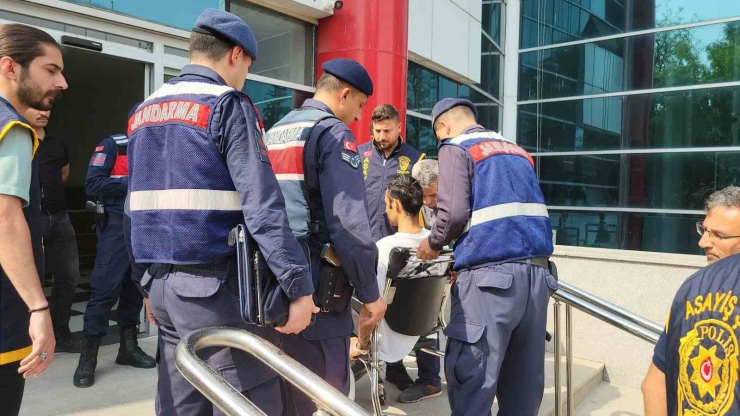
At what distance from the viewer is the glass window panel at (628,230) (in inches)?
448

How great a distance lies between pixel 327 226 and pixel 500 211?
0.92 m

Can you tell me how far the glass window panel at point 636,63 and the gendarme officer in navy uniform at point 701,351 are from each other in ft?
38.3

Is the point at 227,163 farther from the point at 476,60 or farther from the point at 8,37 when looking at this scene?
the point at 476,60

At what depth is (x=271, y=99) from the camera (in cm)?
639

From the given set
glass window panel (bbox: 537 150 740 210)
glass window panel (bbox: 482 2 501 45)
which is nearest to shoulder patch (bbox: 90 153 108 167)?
glass window panel (bbox: 482 2 501 45)

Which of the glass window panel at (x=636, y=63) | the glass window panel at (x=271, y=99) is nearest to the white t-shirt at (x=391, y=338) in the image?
the glass window panel at (x=271, y=99)

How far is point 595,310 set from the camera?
295cm

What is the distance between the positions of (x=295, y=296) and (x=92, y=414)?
202cm

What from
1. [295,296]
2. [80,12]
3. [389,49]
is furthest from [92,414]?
[389,49]

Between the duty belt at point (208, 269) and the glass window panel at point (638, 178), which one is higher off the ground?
the glass window panel at point (638, 178)

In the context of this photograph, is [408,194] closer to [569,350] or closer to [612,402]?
[569,350]

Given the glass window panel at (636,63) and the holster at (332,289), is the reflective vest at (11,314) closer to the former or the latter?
the holster at (332,289)

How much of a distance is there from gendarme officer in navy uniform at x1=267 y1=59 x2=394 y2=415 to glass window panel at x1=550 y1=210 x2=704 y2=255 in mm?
10725

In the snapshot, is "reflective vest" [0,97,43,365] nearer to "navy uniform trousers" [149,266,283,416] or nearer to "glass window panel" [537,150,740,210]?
"navy uniform trousers" [149,266,283,416]
